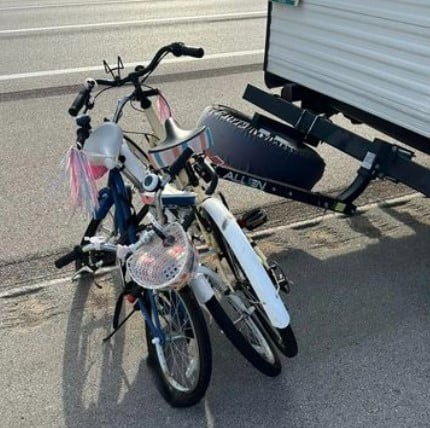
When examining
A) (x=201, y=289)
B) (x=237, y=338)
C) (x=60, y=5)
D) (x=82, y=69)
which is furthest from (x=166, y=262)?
(x=60, y=5)

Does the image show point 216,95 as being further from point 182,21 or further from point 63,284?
point 182,21

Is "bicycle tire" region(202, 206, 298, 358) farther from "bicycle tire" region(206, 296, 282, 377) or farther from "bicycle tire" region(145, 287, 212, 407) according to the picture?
"bicycle tire" region(145, 287, 212, 407)

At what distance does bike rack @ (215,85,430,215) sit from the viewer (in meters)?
3.46

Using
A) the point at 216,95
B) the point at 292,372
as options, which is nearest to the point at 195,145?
the point at 292,372

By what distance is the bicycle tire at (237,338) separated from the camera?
8.41 feet

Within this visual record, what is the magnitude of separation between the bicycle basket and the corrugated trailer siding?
5.59 feet

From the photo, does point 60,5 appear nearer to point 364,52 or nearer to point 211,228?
point 364,52

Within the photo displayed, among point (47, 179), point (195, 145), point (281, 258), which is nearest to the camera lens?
point (195, 145)

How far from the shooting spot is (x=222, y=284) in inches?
109

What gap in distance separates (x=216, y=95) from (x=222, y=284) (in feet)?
14.9

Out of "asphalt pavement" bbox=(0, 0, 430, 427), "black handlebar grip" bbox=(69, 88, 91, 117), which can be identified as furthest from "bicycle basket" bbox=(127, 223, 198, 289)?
"black handlebar grip" bbox=(69, 88, 91, 117)

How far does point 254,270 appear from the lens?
2529 mm

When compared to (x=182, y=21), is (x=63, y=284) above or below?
above

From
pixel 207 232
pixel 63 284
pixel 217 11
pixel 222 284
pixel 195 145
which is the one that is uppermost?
pixel 195 145
